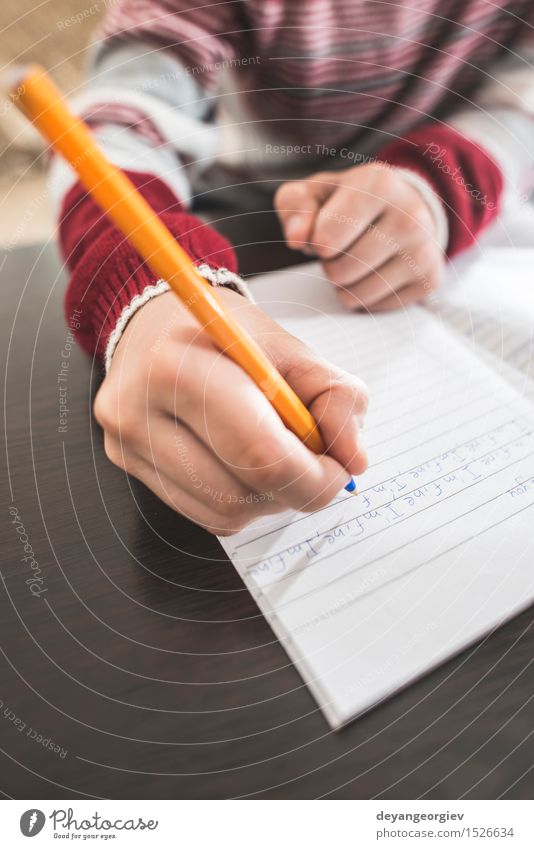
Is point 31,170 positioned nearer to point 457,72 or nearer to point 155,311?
point 155,311

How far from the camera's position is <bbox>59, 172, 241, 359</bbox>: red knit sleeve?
0.62ft

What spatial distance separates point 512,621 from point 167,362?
123 millimetres

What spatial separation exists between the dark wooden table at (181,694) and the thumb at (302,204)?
0.16 metres

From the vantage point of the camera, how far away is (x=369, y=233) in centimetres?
26

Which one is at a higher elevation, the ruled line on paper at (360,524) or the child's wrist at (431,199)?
the child's wrist at (431,199)

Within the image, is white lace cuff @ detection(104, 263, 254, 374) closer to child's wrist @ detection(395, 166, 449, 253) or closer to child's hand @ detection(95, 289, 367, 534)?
child's hand @ detection(95, 289, 367, 534)

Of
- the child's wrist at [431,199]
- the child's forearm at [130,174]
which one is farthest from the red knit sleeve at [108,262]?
the child's wrist at [431,199]

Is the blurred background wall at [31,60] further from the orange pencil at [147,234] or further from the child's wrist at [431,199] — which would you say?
the child's wrist at [431,199]

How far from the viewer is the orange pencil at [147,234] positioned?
127 mm

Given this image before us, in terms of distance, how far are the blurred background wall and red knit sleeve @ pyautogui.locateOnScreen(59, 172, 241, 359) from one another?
4cm

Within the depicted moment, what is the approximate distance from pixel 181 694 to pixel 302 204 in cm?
22

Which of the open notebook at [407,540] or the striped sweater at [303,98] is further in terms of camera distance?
the striped sweater at [303,98]

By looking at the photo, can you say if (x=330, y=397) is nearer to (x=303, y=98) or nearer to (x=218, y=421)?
(x=218, y=421)

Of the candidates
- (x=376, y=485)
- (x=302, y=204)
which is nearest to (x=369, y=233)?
(x=302, y=204)
